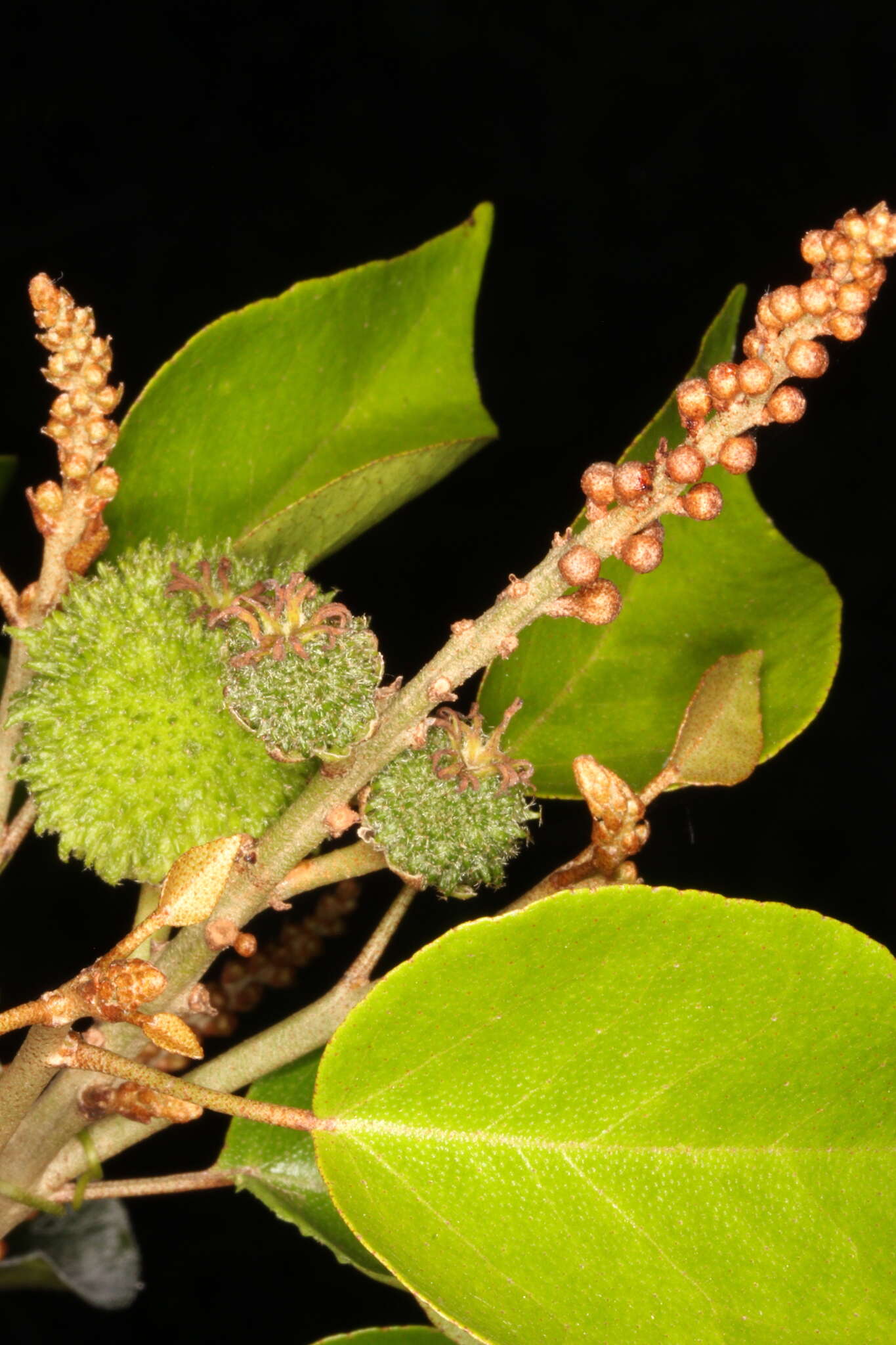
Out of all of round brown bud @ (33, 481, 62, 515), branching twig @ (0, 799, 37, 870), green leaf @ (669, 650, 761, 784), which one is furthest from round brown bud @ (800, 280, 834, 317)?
branching twig @ (0, 799, 37, 870)

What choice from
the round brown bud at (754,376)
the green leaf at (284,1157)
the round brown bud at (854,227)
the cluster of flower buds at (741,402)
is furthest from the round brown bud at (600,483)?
the green leaf at (284,1157)

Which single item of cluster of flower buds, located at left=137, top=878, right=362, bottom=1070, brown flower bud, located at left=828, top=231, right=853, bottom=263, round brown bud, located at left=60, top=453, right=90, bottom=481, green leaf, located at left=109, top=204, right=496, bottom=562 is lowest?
cluster of flower buds, located at left=137, top=878, right=362, bottom=1070

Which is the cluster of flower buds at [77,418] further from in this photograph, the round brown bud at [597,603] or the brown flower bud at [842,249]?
the brown flower bud at [842,249]

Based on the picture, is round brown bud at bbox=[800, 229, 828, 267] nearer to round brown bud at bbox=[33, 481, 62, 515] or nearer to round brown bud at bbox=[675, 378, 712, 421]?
round brown bud at bbox=[675, 378, 712, 421]

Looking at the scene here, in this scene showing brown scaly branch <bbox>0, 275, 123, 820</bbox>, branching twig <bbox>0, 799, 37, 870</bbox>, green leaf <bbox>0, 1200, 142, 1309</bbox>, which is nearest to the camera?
brown scaly branch <bbox>0, 275, 123, 820</bbox>

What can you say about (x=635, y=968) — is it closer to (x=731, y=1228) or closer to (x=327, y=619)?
(x=731, y=1228)

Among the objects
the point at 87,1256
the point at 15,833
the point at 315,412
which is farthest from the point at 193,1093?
the point at 87,1256
